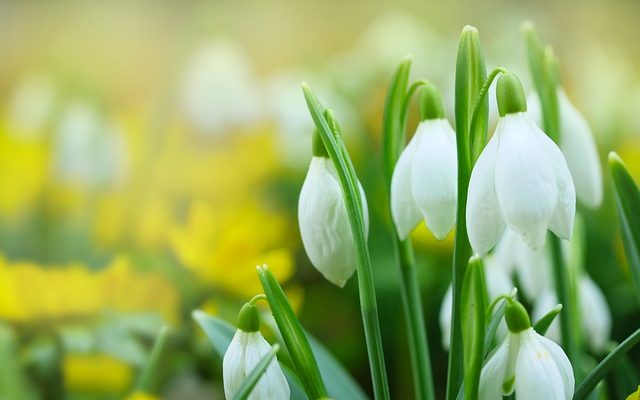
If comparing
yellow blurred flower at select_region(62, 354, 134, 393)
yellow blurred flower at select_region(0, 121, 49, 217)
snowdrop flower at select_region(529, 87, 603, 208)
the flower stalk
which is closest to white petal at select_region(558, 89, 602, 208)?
snowdrop flower at select_region(529, 87, 603, 208)

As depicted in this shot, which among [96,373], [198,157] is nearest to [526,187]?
[96,373]

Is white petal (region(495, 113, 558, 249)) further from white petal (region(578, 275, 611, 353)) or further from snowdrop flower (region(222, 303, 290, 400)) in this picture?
white petal (region(578, 275, 611, 353))

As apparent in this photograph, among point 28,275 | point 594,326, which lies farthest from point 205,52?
point 594,326

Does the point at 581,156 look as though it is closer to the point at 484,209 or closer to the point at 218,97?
the point at 484,209

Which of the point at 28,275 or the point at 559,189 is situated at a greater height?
the point at 559,189

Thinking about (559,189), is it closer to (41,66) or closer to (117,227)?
(117,227)

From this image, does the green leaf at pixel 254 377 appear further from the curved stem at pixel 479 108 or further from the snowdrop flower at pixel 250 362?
the curved stem at pixel 479 108
